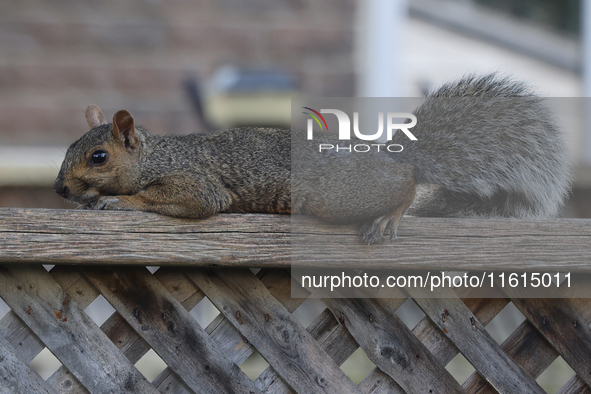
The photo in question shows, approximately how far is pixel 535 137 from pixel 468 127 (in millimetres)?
148

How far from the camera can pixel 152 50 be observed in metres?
3.33

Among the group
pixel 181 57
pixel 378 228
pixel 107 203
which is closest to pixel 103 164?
pixel 107 203

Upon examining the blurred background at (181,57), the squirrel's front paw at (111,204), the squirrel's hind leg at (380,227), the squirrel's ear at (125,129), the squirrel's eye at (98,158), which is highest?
the squirrel's ear at (125,129)

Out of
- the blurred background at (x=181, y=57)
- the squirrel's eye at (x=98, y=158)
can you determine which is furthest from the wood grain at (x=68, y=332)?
the blurred background at (x=181, y=57)

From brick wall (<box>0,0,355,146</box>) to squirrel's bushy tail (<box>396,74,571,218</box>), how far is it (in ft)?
6.01

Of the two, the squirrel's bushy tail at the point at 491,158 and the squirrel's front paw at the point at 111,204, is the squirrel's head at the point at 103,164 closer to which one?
the squirrel's front paw at the point at 111,204

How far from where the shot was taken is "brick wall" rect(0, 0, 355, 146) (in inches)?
129

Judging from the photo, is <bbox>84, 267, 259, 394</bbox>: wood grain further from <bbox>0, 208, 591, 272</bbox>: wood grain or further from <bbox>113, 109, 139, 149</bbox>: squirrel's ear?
<bbox>113, 109, 139, 149</bbox>: squirrel's ear

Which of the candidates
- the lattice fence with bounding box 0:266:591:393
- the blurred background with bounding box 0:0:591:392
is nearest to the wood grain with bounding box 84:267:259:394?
the lattice fence with bounding box 0:266:591:393

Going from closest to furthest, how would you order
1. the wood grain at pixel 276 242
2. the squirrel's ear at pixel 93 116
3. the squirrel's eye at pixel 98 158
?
the wood grain at pixel 276 242, the squirrel's eye at pixel 98 158, the squirrel's ear at pixel 93 116

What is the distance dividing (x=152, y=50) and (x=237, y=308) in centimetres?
235

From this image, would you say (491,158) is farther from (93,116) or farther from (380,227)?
(93,116)

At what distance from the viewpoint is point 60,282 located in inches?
49.5

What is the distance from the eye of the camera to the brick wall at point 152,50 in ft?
10.8
